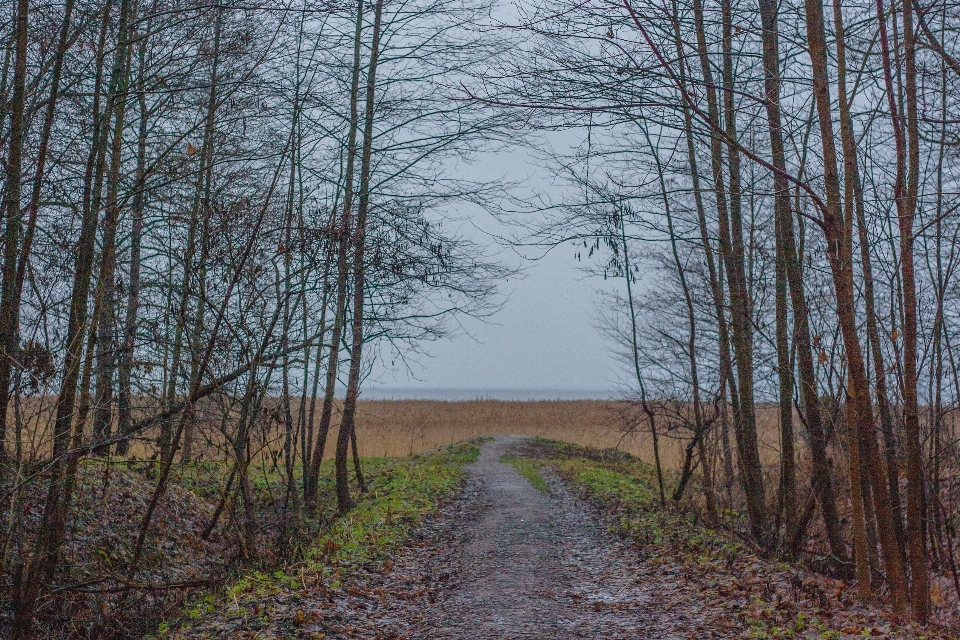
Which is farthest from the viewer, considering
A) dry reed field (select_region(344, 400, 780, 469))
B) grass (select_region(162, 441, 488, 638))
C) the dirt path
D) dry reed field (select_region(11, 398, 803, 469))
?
dry reed field (select_region(344, 400, 780, 469))

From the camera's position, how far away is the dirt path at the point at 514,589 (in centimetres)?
593

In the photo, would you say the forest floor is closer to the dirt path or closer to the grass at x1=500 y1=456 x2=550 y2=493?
the dirt path

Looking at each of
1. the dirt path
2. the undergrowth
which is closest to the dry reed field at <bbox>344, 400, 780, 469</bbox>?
the undergrowth

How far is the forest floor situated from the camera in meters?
5.75

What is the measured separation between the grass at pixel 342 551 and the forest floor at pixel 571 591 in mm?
97

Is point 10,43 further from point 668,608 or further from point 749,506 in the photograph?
point 749,506

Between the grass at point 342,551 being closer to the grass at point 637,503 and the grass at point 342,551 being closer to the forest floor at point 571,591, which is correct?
the forest floor at point 571,591

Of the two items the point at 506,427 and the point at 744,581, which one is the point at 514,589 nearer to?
the point at 744,581

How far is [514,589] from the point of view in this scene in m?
7.13

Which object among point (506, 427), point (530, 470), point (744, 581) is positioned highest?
point (744, 581)

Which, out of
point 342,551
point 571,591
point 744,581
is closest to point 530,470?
point 342,551

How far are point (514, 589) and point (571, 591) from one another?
0.56 meters

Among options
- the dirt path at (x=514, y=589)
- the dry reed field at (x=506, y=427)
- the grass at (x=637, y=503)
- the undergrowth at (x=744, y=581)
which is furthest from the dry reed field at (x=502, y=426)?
the dirt path at (x=514, y=589)

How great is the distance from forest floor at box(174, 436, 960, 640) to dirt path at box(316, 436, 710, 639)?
0.02 meters
